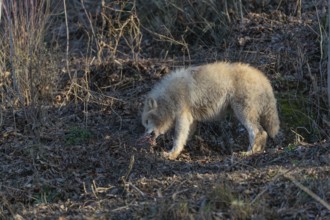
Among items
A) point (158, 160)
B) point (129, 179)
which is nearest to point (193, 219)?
point (129, 179)

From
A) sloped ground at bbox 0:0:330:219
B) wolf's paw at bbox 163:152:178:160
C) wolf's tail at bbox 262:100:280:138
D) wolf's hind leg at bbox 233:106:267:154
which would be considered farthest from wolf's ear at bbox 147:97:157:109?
wolf's tail at bbox 262:100:280:138

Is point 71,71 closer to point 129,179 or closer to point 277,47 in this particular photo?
point 277,47

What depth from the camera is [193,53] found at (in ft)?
46.3

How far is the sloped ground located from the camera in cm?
733

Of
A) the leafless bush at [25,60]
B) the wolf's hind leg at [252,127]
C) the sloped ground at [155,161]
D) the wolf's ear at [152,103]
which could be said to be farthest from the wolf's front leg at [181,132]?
the leafless bush at [25,60]

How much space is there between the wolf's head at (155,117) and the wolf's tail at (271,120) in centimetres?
153

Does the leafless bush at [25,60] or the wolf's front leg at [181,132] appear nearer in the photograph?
the wolf's front leg at [181,132]

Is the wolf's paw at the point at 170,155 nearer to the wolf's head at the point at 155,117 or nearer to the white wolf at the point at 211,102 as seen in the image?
the white wolf at the point at 211,102

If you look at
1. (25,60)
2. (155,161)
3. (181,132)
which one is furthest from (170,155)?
(25,60)

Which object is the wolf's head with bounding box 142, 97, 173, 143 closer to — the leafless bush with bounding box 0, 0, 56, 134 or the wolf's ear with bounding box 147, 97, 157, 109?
the wolf's ear with bounding box 147, 97, 157, 109

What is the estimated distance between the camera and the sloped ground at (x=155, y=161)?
7332mm

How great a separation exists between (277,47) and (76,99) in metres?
4.01

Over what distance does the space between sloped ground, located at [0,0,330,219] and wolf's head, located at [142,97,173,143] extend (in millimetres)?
346

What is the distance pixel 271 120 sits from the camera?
1085 cm
